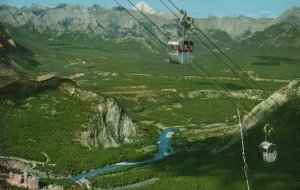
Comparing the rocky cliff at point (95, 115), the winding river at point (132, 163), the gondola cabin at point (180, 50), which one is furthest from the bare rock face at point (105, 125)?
the gondola cabin at point (180, 50)

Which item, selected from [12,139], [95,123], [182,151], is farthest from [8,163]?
[182,151]

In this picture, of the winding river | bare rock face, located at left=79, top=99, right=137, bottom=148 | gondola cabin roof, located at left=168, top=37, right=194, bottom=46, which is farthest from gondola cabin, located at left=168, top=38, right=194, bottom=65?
bare rock face, located at left=79, top=99, right=137, bottom=148

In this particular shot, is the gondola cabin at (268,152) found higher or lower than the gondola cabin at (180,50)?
lower

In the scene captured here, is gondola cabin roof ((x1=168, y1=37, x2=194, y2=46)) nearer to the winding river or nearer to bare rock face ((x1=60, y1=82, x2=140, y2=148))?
the winding river

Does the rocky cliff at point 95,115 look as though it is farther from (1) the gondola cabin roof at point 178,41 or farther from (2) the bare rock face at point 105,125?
(1) the gondola cabin roof at point 178,41

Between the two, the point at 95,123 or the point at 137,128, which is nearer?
the point at 95,123

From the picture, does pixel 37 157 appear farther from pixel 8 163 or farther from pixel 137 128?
pixel 137 128
